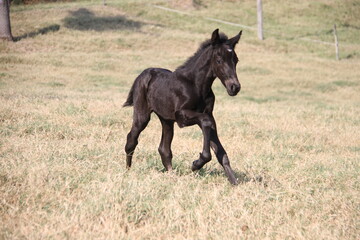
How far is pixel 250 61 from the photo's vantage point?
30.5m

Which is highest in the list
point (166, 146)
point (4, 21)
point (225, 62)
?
point (225, 62)

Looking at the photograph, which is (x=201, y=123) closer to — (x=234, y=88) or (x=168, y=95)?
(x=234, y=88)

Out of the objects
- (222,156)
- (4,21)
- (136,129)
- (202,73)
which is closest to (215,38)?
(202,73)

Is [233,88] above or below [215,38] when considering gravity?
below

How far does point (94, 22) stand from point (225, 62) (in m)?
35.0

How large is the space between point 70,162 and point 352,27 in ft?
160

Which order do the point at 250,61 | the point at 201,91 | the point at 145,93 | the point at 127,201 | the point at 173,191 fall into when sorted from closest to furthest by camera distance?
1. the point at 127,201
2. the point at 173,191
3. the point at 201,91
4. the point at 145,93
5. the point at 250,61

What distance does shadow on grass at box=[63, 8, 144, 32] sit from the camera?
37.3 meters

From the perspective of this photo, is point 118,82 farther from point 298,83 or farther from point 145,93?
point 145,93

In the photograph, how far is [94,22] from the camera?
128 feet

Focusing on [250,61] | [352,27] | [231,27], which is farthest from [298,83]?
[352,27]

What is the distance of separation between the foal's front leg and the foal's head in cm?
Answer: 49

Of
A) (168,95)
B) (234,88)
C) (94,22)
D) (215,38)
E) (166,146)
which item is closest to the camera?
(234,88)

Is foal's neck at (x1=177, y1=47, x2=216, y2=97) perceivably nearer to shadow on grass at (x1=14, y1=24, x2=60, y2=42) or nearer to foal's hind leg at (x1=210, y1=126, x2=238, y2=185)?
foal's hind leg at (x1=210, y1=126, x2=238, y2=185)
